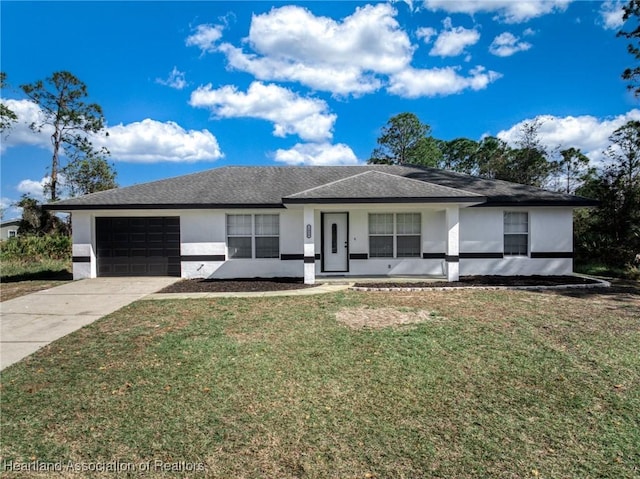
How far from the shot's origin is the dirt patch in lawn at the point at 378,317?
6875 millimetres

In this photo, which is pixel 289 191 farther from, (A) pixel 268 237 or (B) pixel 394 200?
(B) pixel 394 200

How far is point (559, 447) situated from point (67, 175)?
105ft

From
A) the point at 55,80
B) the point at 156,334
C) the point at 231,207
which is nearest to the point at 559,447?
the point at 156,334

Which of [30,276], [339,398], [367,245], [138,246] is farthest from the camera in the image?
[30,276]

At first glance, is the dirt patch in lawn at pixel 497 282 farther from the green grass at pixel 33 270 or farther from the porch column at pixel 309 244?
the green grass at pixel 33 270

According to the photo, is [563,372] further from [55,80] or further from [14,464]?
[55,80]

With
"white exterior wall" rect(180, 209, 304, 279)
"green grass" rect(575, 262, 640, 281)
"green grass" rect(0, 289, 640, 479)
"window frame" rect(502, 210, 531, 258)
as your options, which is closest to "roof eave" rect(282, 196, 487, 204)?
"white exterior wall" rect(180, 209, 304, 279)

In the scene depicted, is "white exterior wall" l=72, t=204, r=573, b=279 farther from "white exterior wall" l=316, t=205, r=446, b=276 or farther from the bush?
the bush

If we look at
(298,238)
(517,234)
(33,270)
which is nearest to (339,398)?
(298,238)

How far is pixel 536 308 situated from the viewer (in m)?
7.95

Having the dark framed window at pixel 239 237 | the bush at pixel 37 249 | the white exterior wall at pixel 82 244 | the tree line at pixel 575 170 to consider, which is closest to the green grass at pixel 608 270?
the tree line at pixel 575 170

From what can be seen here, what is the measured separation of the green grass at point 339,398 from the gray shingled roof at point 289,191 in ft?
16.7

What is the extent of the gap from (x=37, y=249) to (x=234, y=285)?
14168 mm

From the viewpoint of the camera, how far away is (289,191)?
13.7 m
